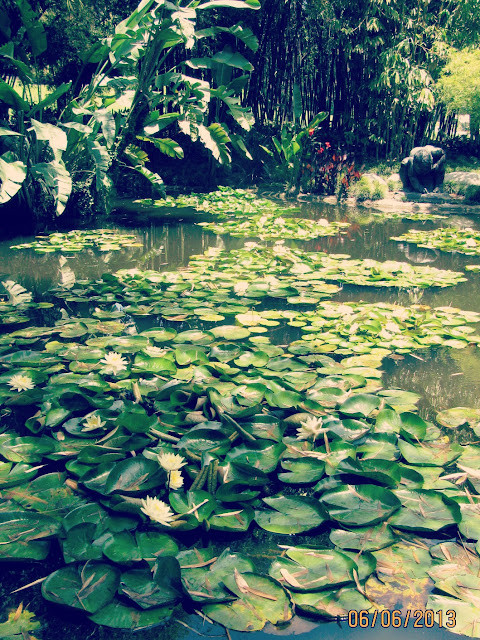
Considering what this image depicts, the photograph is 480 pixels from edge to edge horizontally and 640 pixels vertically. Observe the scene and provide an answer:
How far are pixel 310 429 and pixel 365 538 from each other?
411mm

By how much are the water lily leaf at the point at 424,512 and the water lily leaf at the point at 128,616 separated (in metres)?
Result: 0.59

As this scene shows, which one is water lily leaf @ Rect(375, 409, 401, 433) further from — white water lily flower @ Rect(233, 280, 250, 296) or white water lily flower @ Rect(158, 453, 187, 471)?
white water lily flower @ Rect(233, 280, 250, 296)

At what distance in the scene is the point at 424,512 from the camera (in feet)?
4.35

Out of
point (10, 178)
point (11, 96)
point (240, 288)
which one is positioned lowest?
point (240, 288)

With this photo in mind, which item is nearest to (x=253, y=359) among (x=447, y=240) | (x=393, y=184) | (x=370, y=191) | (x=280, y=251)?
A: (x=280, y=251)

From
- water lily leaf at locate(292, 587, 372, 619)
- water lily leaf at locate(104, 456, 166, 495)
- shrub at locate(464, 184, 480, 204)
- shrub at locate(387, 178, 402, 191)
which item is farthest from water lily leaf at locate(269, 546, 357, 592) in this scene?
shrub at locate(387, 178, 402, 191)

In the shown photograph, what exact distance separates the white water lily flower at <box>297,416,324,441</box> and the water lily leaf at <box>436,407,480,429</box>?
47cm

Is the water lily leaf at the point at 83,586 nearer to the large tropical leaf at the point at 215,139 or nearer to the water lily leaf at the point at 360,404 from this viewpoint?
the water lily leaf at the point at 360,404

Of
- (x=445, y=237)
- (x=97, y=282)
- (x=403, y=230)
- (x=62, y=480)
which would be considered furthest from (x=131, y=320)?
(x=403, y=230)

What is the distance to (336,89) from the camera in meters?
9.55

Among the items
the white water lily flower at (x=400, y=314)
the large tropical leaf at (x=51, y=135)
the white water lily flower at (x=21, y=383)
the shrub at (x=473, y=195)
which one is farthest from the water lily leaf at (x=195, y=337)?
the shrub at (x=473, y=195)

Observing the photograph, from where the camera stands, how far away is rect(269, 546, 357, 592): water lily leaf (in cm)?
111

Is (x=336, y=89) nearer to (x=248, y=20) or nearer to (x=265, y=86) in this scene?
(x=265, y=86)

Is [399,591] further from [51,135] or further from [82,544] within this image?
[51,135]
